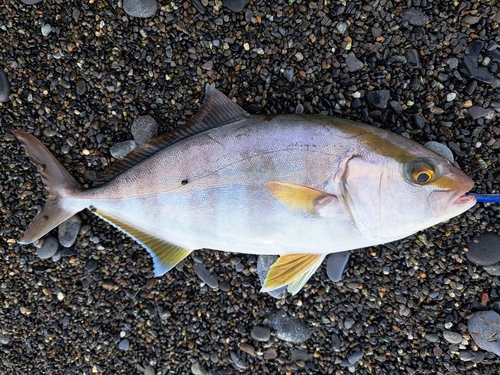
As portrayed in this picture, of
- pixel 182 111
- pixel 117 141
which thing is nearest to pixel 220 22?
pixel 182 111

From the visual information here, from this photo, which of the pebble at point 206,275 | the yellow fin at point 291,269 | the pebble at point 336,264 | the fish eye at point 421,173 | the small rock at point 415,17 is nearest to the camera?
the fish eye at point 421,173

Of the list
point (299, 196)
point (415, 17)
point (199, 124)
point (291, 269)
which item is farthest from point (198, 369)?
point (415, 17)

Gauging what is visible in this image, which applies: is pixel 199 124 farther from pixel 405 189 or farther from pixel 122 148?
pixel 405 189

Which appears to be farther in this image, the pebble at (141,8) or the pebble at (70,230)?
the pebble at (70,230)

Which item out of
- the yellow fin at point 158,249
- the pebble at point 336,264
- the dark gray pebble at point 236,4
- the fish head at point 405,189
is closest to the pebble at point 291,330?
the pebble at point 336,264

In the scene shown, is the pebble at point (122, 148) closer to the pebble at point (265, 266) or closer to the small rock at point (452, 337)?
the pebble at point (265, 266)

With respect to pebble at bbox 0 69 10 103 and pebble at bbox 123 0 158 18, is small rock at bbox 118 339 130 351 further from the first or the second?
pebble at bbox 123 0 158 18

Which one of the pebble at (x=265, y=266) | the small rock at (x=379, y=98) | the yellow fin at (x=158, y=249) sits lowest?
the pebble at (x=265, y=266)

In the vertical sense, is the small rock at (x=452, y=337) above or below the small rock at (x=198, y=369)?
above
